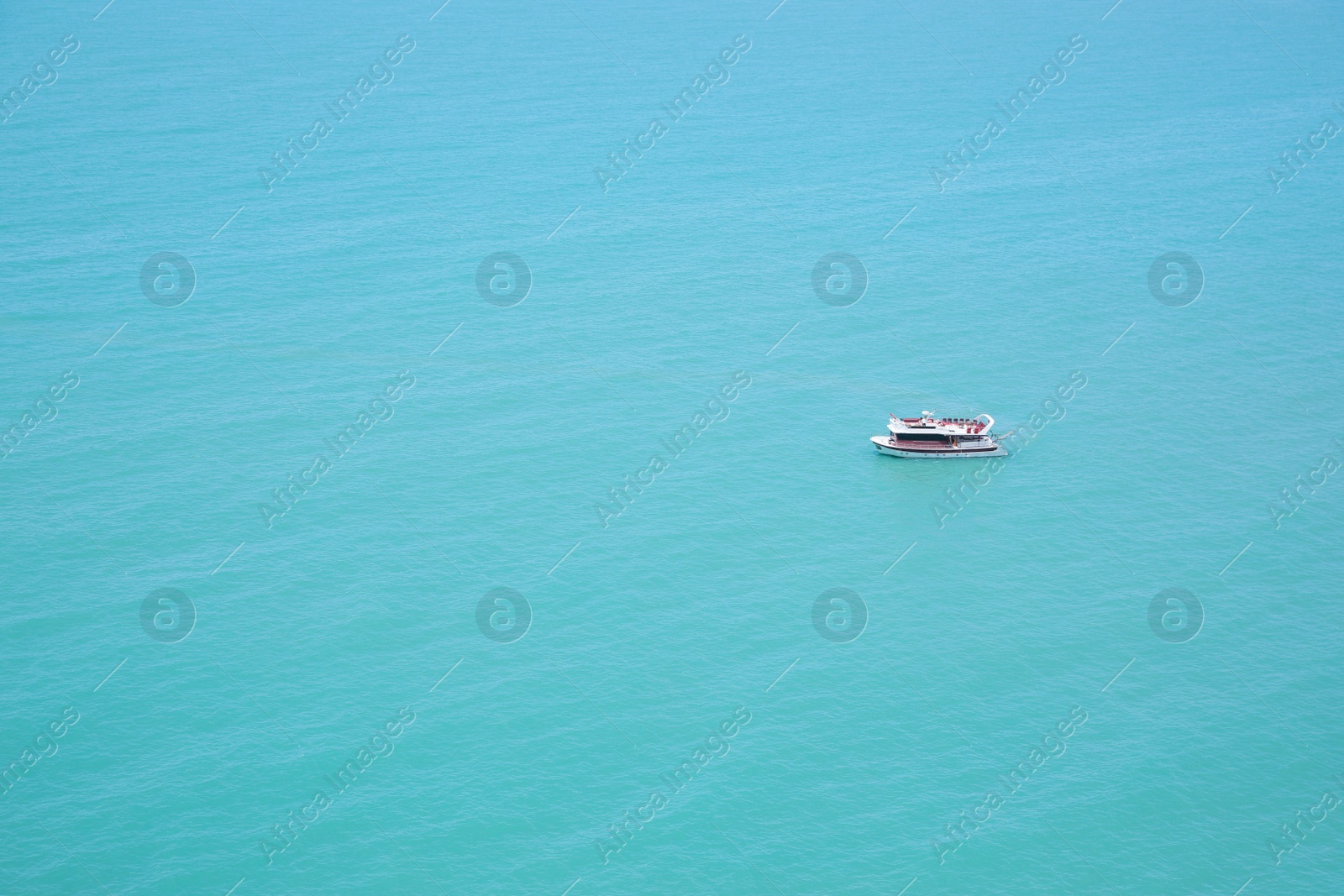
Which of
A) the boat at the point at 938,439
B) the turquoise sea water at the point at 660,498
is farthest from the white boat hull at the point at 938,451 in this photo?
the turquoise sea water at the point at 660,498

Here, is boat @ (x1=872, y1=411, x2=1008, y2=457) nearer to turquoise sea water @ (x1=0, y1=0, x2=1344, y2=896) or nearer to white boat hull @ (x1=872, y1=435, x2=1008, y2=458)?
white boat hull @ (x1=872, y1=435, x2=1008, y2=458)

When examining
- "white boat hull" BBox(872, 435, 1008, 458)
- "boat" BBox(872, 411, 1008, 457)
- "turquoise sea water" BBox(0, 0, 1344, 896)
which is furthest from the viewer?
"white boat hull" BBox(872, 435, 1008, 458)

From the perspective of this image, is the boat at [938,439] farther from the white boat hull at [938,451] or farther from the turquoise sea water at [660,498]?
the turquoise sea water at [660,498]

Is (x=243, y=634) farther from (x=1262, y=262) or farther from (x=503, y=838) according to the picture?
(x=1262, y=262)

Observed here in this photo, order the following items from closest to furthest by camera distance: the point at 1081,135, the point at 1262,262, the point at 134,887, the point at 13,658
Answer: the point at 134,887 → the point at 13,658 → the point at 1262,262 → the point at 1081,135

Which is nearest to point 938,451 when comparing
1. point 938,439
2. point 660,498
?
point 938,439

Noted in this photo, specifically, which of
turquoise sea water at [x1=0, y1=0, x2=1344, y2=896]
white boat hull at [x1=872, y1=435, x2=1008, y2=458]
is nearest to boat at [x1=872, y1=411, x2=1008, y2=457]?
white boat hull at [x1=872, y1=435, x2=1008, y2=458]

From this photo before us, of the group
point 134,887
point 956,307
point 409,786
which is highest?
point 956,307

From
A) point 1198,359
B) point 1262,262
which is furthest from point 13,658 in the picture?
point 1262,262
